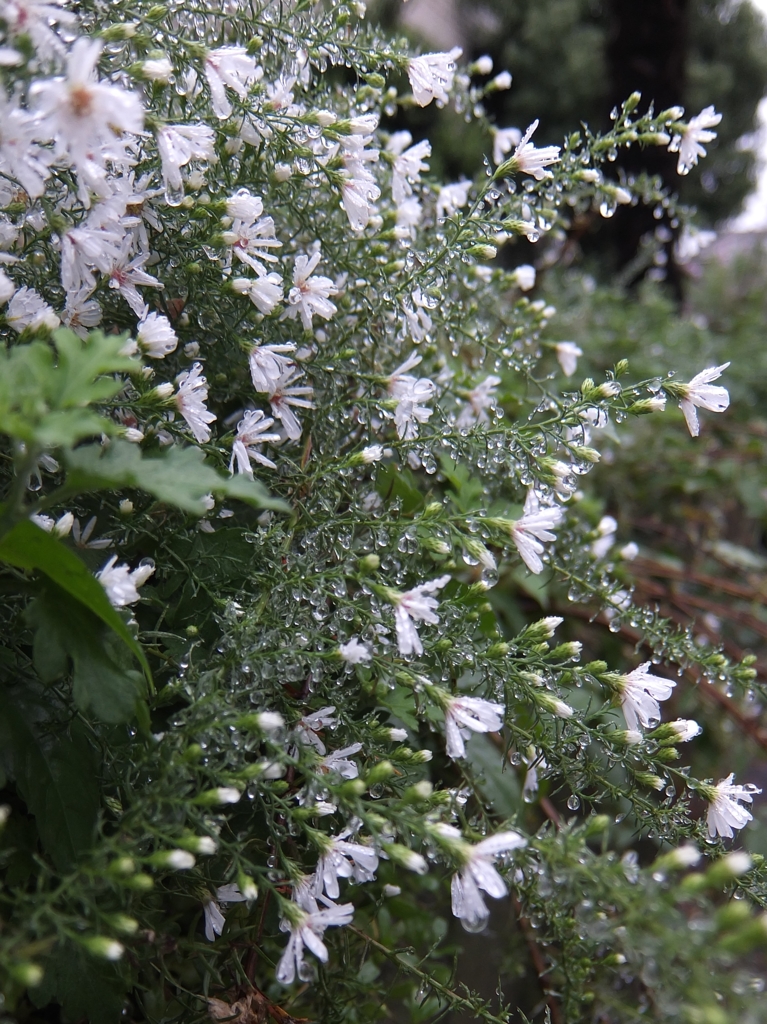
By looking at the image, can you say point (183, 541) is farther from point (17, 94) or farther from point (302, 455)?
point (17, 94)

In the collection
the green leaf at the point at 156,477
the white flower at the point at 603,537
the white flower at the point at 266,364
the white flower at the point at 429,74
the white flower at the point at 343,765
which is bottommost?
the white flower at the point at 343,765

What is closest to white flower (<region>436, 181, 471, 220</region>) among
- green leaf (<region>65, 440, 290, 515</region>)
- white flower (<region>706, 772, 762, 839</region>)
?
green leaf (<region>65, 440, 290, 515</region>)

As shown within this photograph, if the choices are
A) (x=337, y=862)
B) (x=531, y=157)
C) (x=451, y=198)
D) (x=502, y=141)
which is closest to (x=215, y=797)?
(x=337, y=862)

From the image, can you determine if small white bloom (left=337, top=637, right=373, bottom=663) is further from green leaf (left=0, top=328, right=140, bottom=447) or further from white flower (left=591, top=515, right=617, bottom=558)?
white flower (left=591, top=515, right=617, bottom=558)

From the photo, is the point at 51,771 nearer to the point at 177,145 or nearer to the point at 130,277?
the point at 130,277

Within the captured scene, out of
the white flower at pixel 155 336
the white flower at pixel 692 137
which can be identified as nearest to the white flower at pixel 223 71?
the white flower at pixel 155 336

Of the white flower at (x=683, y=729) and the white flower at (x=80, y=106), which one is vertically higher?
the white flower at (x=80, y=106)

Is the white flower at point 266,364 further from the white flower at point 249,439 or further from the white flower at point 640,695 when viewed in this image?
the white flower at point 640,695
